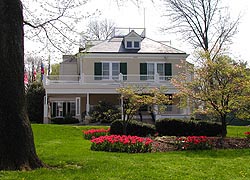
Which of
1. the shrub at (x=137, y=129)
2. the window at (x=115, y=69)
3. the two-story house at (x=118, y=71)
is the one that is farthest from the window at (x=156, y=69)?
the shrub at (x=137, y=129)

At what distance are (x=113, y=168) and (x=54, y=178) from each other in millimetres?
1823

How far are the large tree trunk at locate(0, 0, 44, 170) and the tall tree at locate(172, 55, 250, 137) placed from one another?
9.94m

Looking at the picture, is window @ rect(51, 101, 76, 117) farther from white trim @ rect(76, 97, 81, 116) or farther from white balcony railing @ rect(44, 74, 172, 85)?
white balcony railing @ rect(44, 74, 172, 85)

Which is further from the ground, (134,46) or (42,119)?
(134,46)

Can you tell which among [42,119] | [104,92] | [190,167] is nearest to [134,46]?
[104,92]

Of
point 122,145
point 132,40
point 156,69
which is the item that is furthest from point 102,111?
point 122,145

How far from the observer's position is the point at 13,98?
27.8 ft

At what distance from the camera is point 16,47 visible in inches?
340

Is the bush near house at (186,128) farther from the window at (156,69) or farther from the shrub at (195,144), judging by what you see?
the window at (156,69)

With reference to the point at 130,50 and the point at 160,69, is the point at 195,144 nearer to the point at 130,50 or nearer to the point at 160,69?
the point at 160,69

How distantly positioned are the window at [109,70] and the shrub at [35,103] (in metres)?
5.44

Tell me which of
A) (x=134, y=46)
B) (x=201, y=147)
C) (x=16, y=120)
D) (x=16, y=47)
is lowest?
(x=201, y=147)

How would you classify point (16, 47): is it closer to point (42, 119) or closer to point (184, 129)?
point (184, 129)

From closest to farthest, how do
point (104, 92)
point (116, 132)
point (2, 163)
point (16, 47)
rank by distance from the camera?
point (2, 163), point (16, 47), point (116, 132), point (104, 92)
